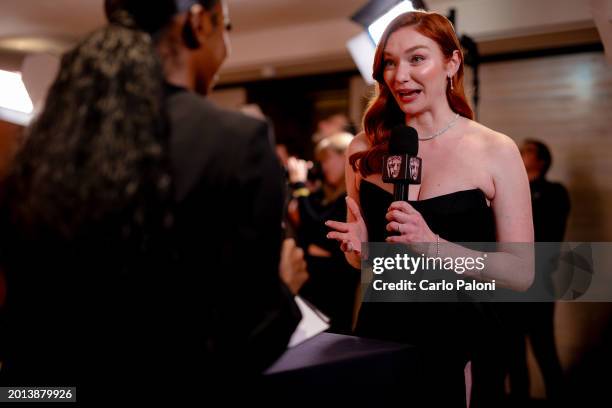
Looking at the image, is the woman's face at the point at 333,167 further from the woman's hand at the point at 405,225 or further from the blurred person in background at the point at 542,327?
the woman's hand at the point at 405,225

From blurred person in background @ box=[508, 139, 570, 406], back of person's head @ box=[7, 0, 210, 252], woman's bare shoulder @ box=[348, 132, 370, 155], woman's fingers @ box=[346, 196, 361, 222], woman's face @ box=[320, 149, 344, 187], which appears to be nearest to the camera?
back of person's head @ box=[7, 0, 210, 252]

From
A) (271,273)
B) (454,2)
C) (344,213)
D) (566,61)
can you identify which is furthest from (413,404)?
(566,61)

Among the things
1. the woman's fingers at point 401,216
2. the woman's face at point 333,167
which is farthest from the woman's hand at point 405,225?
the woman's face at point 333,167

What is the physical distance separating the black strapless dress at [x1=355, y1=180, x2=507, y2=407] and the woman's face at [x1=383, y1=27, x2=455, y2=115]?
246mm

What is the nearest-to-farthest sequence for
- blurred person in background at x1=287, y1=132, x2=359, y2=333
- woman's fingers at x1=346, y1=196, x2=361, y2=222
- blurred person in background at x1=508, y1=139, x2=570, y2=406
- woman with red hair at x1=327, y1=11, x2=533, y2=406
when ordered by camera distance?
woman with red hair at x1=327, y1=11, x2=533, y2=406 → woman's fingers at x1=346, y1=196, x2=361, y2=222 → blurred person in background at x1=287, y1=132, x2=359, y2=333 → blurred person in background at x1=508, y1=139, x2=570, y2=406

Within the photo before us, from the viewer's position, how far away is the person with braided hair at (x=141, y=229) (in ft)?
2.26

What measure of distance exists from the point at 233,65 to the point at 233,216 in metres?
4.61

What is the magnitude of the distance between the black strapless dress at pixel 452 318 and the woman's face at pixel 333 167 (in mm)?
1568

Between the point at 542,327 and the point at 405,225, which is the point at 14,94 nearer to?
the point at 405,225

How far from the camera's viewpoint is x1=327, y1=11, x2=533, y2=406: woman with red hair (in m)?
1.20

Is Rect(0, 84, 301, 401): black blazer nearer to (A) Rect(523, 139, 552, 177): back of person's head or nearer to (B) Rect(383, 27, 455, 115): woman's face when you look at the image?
(B) Rect(383, 27, 455, 115): woman's face

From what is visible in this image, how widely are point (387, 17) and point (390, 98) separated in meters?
0.33

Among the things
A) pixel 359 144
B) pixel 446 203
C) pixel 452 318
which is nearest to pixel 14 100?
pixel 359 144

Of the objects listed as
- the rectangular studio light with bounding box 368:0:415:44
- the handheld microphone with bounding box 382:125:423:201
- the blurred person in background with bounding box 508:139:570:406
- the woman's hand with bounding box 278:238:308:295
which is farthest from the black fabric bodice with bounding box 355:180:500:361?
the blurred person in background with bounding box 508:139:570:406
